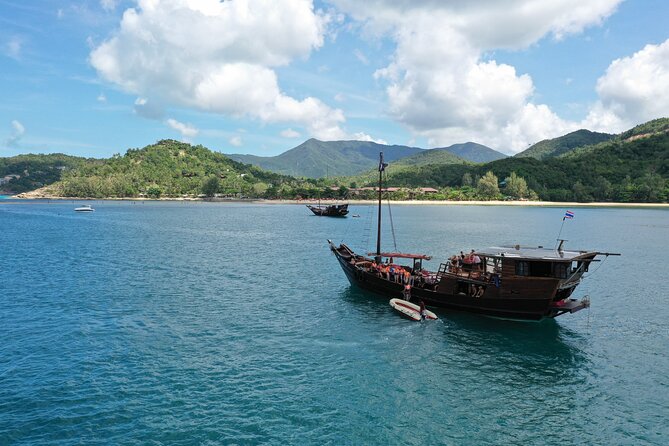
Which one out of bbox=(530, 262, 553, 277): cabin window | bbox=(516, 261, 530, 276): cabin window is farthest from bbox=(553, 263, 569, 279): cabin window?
bbox=(516, 261, 530, 276): cabin window

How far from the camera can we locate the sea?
20.0m

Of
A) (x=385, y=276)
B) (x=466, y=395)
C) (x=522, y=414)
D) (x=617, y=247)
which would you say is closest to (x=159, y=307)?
(x=385, y=276)

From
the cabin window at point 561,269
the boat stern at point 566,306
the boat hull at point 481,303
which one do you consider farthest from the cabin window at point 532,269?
the boat stern at point 566,306

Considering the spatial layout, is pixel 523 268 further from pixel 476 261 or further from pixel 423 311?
pixel 423 311

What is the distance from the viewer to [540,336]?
33.0m

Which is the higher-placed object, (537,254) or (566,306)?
(537,254)

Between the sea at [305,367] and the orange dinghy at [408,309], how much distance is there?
0.80 metres

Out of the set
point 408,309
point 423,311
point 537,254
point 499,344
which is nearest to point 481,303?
point 423,311

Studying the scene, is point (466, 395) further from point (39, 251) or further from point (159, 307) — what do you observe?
point (39, 251)

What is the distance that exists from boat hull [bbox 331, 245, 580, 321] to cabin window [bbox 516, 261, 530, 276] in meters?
2.00

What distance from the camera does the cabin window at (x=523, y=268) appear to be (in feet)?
113

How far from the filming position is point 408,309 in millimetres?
36438

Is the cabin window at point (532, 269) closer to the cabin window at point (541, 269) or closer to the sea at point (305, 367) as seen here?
the cabin window at point (541, 269)

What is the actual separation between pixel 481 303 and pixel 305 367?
55.9ft
